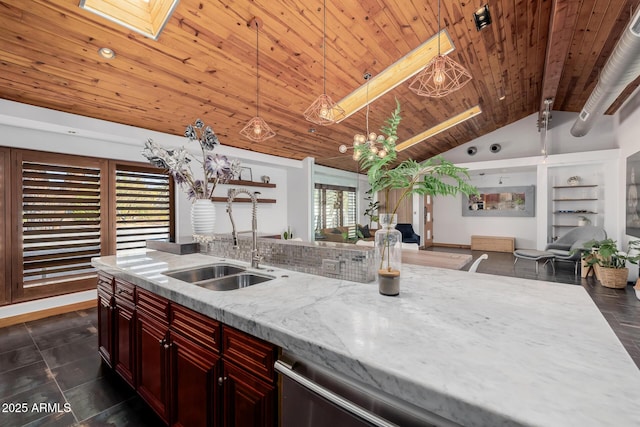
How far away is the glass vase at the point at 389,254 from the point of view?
1237 millimetres

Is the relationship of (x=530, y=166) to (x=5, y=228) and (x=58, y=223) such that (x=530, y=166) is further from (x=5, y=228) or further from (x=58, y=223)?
(x=5, y=228)

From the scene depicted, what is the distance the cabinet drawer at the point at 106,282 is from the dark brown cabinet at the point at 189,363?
0.16 feet

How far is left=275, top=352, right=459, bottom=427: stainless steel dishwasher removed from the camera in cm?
69

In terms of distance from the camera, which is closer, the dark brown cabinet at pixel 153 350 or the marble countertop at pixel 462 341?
the marble countertop at pixel 462 341

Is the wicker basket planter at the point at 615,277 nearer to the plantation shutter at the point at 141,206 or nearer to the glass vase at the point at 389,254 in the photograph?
the glass vase at the point at 389,254

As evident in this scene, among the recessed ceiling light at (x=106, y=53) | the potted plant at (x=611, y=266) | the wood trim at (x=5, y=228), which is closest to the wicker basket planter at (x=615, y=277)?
the potted plant at (x=611, y=266)

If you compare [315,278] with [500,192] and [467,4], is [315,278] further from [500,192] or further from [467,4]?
[500,192]

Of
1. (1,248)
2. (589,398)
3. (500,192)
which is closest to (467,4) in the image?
(589,398)

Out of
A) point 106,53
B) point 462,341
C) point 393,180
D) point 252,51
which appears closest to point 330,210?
point 252,51

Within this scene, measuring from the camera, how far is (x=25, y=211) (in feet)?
10.6

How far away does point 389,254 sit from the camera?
51.1 inches

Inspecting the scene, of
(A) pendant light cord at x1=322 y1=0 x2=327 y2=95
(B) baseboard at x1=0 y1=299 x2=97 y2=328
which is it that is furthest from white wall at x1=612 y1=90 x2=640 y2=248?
(B) baseboard at x1=0 y1=299 x2=97 y2=328

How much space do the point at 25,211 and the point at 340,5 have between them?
413 cm

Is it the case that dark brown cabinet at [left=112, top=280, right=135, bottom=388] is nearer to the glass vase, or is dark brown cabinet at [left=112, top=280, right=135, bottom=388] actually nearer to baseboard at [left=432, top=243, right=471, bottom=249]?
the glass vase
